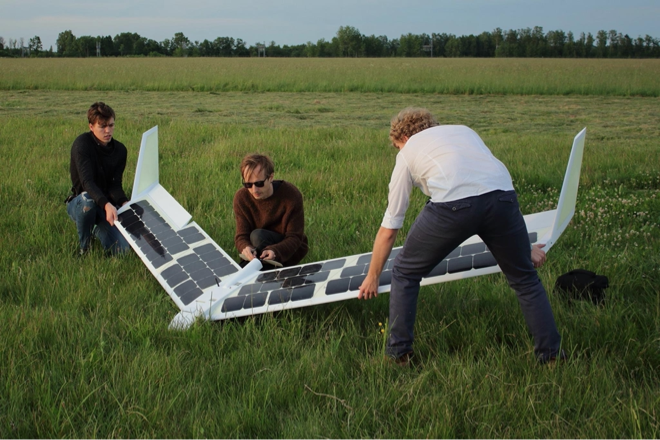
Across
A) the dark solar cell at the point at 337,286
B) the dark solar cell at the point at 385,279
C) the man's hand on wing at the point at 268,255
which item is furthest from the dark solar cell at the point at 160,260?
the dark solar cell at the point at 385,279

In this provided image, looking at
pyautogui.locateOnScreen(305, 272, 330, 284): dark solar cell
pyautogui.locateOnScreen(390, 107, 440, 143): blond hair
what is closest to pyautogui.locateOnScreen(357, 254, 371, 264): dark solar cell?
pyautogui.locateOnScreen(305, 272, 330, 284): dark solar cell

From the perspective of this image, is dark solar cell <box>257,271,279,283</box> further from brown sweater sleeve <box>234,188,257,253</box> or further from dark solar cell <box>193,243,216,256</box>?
dark solar cell <box>193,243,216,256</box>

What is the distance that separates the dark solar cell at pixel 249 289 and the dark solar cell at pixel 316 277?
35cm

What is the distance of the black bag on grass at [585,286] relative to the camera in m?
3.88

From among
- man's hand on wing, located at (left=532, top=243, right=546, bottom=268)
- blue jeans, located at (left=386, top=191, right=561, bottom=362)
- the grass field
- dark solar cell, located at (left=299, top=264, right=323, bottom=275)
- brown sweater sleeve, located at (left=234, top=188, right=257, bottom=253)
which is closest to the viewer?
the grass field

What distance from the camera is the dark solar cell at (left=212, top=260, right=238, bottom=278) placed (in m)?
4.10

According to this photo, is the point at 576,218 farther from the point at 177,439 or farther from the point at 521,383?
the point at 177,439

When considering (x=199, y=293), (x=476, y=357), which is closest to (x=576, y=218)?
(x=476, y=357)

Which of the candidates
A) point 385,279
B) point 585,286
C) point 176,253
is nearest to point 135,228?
point 176,253

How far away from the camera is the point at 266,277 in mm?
3990

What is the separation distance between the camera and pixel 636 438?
2.35 m

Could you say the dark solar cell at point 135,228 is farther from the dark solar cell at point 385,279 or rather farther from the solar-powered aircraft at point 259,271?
the dark solar cell at point 385,279

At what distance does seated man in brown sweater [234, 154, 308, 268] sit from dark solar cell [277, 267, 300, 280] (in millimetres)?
212

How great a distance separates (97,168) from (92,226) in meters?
0.56
